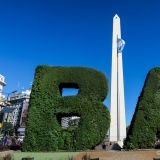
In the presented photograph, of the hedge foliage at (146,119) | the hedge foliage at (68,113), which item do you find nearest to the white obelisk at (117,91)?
the hedge foliage at (146,119)

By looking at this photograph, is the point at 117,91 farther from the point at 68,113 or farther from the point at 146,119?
the point at 68,113

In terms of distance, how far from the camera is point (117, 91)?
42.1m

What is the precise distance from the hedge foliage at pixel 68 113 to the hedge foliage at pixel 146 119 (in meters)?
1.74

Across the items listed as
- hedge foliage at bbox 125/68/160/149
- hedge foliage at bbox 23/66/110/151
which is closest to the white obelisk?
hedge foliage at bbox 125/68/160/149

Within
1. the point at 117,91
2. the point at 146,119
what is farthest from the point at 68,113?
the point at 117,91

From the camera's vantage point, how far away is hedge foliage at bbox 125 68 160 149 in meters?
19.9

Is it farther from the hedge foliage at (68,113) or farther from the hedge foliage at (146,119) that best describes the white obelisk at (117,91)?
the hedge foliage at (68,113)

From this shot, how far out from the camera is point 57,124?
67.9 ft

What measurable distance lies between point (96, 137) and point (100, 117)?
1257 millimetres

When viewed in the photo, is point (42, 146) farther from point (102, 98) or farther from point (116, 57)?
point (116, 57)

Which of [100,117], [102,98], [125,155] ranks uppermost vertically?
[102,98]

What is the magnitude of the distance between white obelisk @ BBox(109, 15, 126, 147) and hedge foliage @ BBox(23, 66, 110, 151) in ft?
67.6

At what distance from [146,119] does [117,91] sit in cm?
2192

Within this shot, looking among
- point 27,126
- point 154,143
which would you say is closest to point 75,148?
point 27,126
